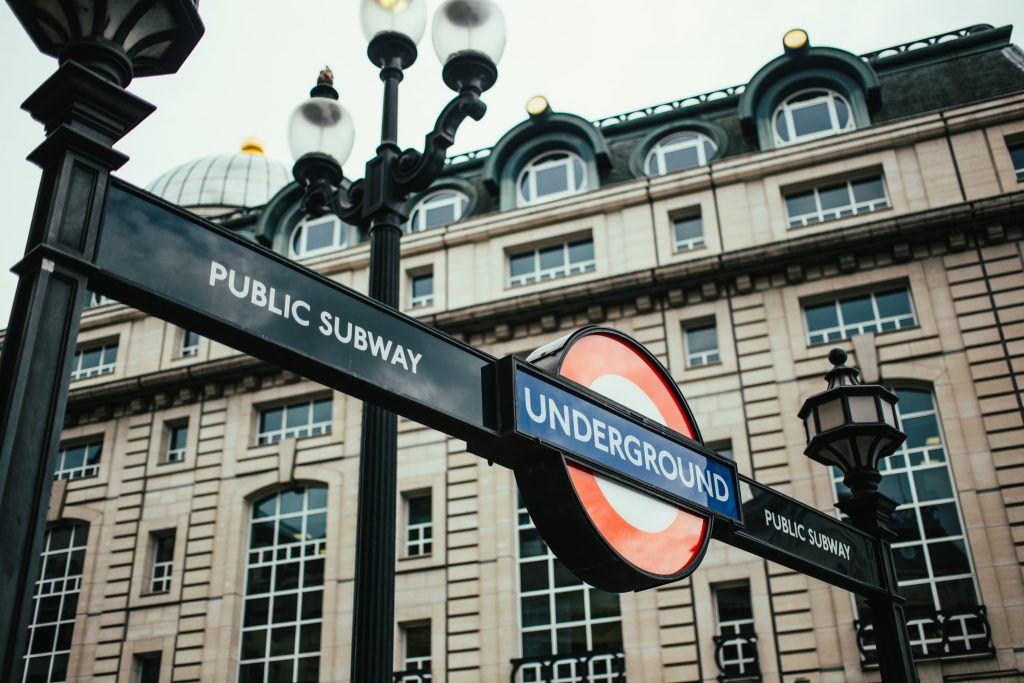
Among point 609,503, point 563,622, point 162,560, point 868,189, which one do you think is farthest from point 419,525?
point 609,503

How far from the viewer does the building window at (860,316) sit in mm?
25719

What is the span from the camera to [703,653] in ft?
77.1

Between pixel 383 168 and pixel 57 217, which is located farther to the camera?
pixel 383 168

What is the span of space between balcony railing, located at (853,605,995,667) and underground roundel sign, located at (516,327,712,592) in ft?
62.5

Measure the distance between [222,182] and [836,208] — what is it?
3094 centimetres

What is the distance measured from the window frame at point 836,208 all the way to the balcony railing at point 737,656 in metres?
10.8

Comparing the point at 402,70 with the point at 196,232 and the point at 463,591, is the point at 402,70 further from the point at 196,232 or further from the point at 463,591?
the point at 463,591

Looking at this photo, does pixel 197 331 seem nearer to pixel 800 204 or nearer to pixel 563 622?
pixel 563 622

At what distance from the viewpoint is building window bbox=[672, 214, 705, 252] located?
2867cm

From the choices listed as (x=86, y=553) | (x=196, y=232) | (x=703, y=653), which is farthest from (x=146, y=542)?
(x=196, y=232)

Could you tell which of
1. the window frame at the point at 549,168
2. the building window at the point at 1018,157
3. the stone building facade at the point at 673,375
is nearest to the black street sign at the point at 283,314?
the stone building facade at the point at 673,375

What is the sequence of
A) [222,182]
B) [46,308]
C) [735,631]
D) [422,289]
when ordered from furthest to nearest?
[222,182] < [422,289] < [735,631] < [46,308]

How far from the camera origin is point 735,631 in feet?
77.7

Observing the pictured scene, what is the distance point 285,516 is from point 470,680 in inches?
300
